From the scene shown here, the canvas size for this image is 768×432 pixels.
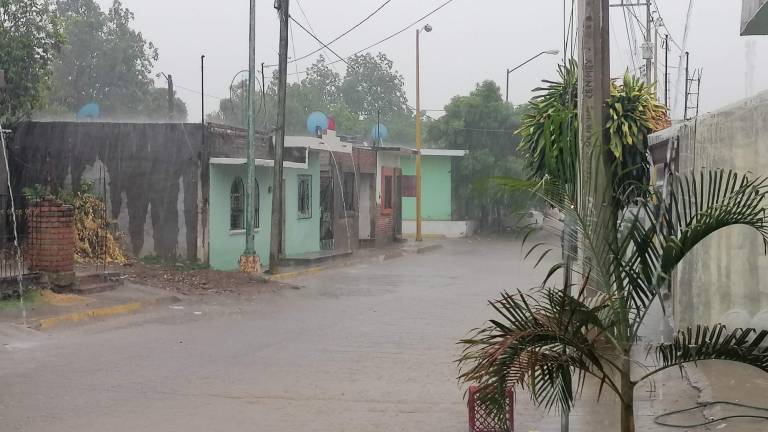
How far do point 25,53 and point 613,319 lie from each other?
65.2ft

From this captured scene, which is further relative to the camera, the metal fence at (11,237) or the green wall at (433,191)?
the green wall at (433,191)

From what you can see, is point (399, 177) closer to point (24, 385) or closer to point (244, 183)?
point (244, 183)

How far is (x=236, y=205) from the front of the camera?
2236 cm

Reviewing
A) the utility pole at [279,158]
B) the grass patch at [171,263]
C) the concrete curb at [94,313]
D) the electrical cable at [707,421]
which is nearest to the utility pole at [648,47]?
the utility pole at [279,158]

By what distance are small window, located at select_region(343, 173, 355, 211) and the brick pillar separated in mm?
16539

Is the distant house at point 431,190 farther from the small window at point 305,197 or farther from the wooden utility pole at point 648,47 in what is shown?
the small window at point 305,197

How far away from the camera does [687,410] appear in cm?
738

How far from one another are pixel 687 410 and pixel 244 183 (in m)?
16.7

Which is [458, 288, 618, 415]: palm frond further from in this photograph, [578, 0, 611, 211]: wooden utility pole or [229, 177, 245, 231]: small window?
[229, 177, 245, 231]: small window

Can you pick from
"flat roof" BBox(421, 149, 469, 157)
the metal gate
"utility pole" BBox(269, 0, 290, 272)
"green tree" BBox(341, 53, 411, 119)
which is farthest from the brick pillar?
"green tree" BBox(341, 53, 411, 119)

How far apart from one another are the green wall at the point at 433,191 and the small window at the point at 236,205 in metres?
22.7

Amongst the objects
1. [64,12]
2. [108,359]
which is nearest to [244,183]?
[108,359]

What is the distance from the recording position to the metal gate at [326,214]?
2930 cm

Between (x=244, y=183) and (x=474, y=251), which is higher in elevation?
(x=244, y=183)
